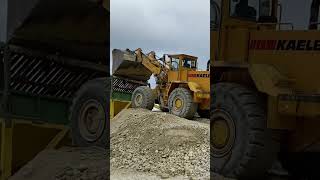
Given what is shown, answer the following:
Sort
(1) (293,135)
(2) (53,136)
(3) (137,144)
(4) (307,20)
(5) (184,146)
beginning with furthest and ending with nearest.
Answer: (3) (137,144)
(5) (184,146)
(2) (53,136)
(1) (293,135)
(4) (307,20)

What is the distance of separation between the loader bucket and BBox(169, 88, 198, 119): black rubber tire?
203cm

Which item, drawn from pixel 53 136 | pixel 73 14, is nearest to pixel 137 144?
pixel 53 136

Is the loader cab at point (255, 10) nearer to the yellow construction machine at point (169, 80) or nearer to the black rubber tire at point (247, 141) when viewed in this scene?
the black rubber tire at point (247, 141)

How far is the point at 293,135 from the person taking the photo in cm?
320

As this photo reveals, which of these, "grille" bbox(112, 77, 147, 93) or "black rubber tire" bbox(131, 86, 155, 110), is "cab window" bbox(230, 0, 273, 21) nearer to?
"black rubber tire" bbox(131, 86, 155, 110)

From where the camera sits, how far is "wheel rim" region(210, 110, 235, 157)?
11.0ft

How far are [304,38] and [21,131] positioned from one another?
2199 millimetres

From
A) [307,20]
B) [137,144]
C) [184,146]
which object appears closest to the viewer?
[307,20]

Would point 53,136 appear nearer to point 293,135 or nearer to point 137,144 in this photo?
point 293,135

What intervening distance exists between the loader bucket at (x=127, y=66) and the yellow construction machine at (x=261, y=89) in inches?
365

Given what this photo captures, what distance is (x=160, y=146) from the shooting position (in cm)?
635

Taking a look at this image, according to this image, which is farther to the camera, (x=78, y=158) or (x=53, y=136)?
(x=53, y=136)

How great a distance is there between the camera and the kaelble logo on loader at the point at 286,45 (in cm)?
309

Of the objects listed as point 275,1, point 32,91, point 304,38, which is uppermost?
point 275,1
